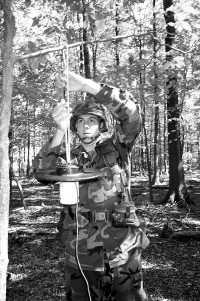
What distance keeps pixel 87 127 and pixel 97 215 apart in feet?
2.61

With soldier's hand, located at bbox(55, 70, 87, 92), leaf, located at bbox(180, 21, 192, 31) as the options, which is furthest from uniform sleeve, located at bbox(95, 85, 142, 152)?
leaf, located at bbox(180, 21, 192, 31)

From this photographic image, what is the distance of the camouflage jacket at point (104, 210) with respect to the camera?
2.30 m

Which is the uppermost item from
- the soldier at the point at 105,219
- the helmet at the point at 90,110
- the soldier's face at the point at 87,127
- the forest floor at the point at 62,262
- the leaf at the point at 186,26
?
the leaf at the point at 186,26

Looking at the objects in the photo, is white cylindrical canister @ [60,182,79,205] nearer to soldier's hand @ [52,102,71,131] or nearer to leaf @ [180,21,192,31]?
soldier's hand @ [52,102,71,131]

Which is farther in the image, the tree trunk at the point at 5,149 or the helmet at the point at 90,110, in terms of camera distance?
the helmet at the point at 90,110

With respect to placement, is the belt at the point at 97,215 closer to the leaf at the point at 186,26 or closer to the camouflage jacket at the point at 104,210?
the camouflage jacket at the point at 104,210

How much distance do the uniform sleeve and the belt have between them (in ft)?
2.27

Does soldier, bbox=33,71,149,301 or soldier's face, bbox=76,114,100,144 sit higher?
soldier's face, bbox=76,114,100,144

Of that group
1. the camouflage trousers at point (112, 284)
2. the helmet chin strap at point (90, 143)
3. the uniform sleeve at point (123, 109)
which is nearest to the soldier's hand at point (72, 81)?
the uniform sleeve at point (123, 109)

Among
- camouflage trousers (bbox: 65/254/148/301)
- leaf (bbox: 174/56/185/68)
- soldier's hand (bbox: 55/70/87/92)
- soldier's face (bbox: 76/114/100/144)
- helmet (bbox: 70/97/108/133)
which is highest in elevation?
leaf (bbox: 174/56/185/68)

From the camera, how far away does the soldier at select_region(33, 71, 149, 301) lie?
228cm

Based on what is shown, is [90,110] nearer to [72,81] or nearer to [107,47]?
[72,81]

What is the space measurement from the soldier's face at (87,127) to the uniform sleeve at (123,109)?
8.8 inches

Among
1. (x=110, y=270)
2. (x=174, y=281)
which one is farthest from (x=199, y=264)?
(x=110, y=270)
